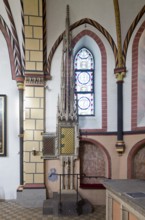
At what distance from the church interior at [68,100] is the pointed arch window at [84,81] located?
3 centimetres

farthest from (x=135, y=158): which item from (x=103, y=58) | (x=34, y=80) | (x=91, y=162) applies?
(x=34, y=80)

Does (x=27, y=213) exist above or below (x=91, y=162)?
below

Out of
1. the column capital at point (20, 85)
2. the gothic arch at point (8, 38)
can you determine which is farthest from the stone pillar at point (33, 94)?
the gothic arch at point (8, 38)

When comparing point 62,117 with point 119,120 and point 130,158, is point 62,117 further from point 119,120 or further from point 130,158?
point 130,158

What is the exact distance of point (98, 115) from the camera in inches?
281

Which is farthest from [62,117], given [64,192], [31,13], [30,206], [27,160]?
[31,13]

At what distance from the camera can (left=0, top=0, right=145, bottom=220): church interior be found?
6715mm

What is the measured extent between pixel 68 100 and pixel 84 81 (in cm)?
93

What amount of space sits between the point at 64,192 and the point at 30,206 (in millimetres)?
992

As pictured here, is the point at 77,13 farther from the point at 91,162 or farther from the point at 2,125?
the point at 91,162

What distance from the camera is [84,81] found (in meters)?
7.36

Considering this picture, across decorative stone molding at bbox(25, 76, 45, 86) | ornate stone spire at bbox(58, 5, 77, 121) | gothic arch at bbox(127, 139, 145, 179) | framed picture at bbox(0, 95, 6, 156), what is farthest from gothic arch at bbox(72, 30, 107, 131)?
framed picture at bbox(0, 95, 6, 156)

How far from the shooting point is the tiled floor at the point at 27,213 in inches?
217

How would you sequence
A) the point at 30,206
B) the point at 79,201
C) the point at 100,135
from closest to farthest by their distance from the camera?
the point at 79,201 < the point at 30,206 < the point at 100,135
